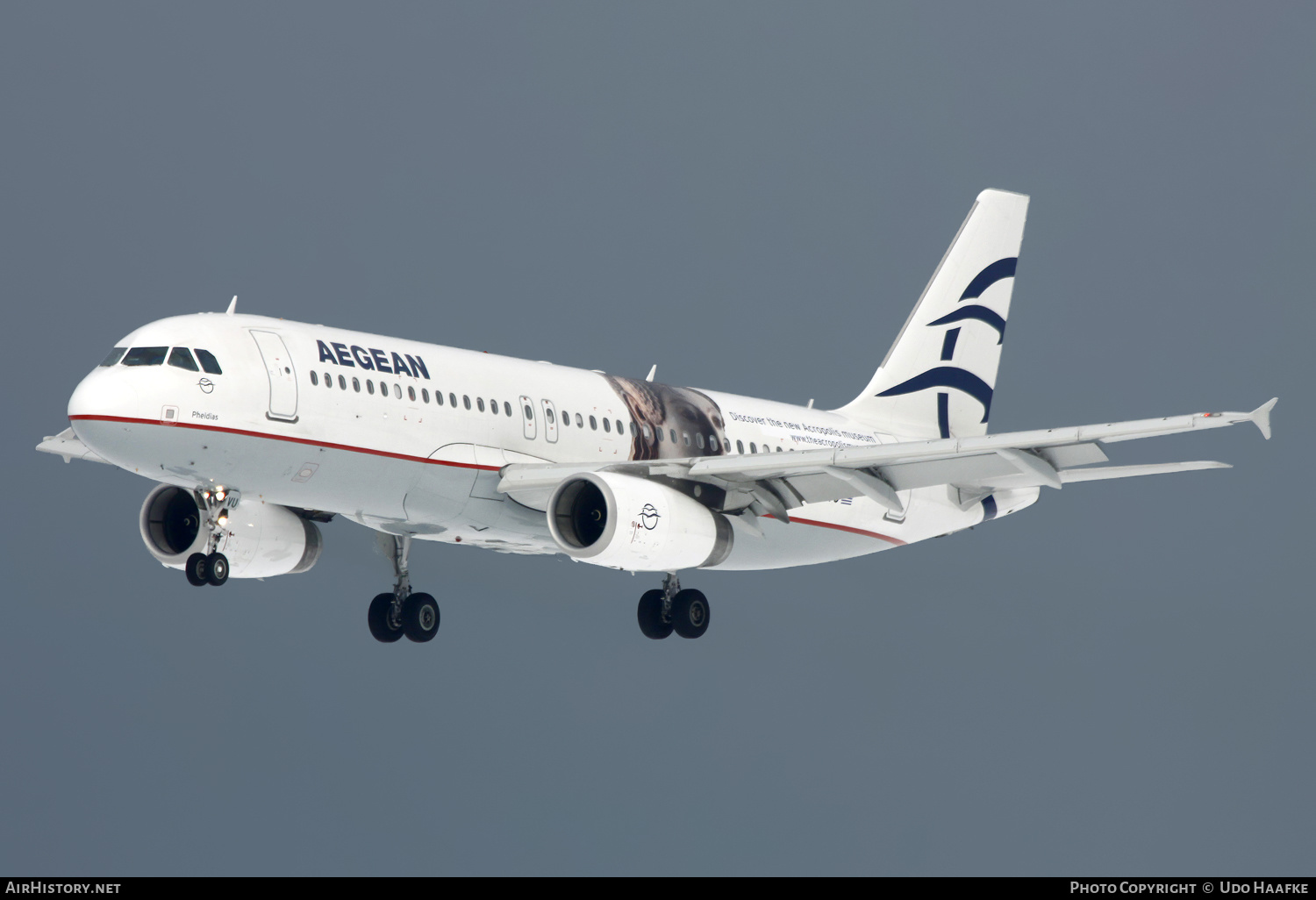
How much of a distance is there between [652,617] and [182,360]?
13035mm

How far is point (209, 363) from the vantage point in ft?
105

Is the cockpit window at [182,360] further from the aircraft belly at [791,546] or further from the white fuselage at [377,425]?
the aircraft belly at [791,546]

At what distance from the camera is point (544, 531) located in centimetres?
3716

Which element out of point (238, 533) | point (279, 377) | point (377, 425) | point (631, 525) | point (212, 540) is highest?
point (279, 377)

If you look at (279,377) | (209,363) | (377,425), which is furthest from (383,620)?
(209,363)

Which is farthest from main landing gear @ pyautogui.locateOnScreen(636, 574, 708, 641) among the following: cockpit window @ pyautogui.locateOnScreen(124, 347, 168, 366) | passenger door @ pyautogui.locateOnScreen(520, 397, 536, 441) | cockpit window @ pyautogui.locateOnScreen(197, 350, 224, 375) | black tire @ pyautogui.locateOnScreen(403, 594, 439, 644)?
cockpit window @ pyautogui.locateOnScreen(124, 347, 168, 366)

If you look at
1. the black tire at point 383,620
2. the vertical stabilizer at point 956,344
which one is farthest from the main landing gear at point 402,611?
the vertical stabilizer at point 956,344

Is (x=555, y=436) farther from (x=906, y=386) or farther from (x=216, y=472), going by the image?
(x=906, y=386)

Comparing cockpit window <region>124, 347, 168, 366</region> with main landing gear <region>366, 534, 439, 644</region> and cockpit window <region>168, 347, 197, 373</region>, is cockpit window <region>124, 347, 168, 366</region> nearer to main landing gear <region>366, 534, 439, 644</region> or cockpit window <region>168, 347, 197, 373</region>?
cockpit window <region>168, 347, 197, 373</region>

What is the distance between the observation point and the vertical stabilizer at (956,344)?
153ft

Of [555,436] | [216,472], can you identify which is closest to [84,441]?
[216,472]

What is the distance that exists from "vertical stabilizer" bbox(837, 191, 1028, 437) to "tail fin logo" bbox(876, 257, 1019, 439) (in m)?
0.02

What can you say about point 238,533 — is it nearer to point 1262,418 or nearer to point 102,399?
point 102,399

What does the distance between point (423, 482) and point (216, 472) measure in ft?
13.5
